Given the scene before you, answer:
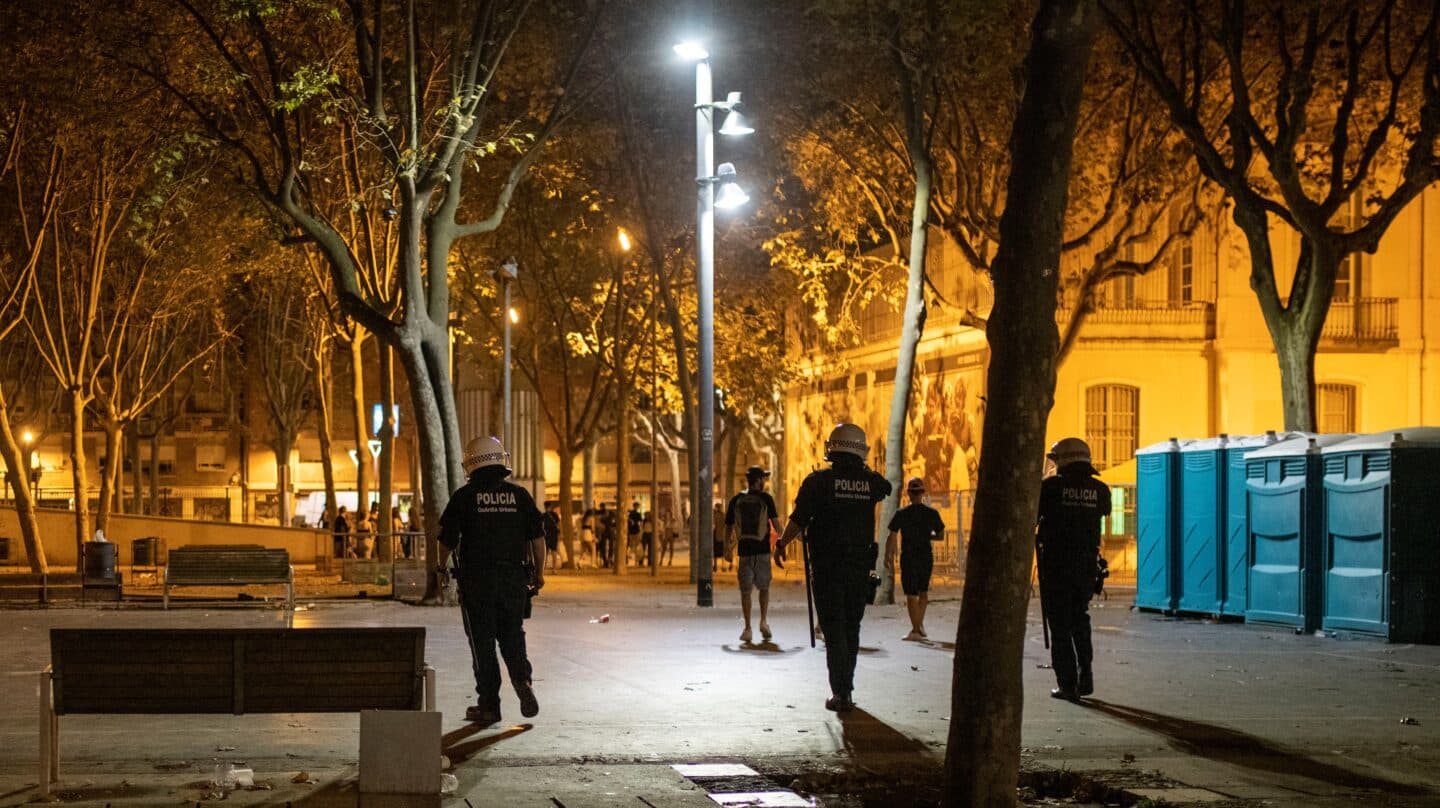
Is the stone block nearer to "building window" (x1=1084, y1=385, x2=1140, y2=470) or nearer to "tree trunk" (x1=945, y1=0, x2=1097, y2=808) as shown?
"tree trunk" (x1=945, y1=0, x2=1097, y2=808)

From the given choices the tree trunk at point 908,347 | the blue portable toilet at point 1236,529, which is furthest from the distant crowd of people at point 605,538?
the blue portable toilet at point 1236,529

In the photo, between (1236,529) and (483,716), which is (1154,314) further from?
(483,716)

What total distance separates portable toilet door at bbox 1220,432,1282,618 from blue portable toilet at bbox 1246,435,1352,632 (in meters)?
0.10

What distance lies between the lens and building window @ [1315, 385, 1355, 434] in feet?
124

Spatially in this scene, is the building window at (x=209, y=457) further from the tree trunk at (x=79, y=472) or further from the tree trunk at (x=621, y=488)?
the tree trunk at (x=79, y=472)

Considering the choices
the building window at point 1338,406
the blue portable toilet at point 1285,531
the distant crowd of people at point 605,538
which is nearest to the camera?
the blue portable toilet at point 1285,531

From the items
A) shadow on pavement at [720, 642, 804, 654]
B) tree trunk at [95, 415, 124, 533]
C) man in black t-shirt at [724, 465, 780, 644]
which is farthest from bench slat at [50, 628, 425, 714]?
tree trunk at [95, 415, 124, 533]

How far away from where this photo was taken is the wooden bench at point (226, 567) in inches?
850

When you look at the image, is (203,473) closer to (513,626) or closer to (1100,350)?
(1100,350)

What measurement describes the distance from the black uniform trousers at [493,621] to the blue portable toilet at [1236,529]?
1191 centimetres

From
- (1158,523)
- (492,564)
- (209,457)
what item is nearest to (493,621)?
(492,564)

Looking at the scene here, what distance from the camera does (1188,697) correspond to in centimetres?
1271

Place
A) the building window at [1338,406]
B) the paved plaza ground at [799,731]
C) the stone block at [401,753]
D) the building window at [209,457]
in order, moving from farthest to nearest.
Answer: the building window at [209,457] < the building window at [1338,406] < the paved plaza ground at [799,731] < the stone block at [401,753]

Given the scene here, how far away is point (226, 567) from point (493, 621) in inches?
470
